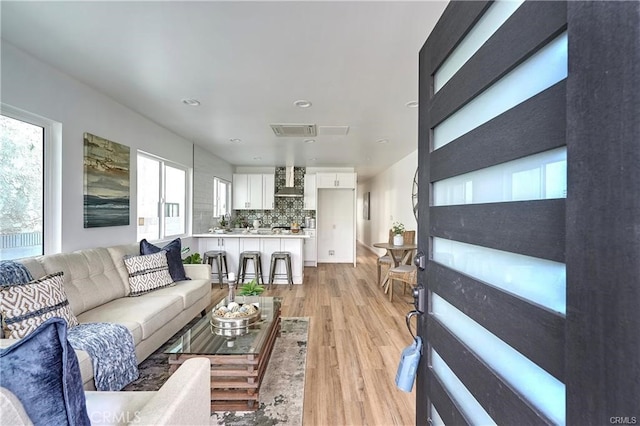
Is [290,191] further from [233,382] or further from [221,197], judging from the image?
[233,382]

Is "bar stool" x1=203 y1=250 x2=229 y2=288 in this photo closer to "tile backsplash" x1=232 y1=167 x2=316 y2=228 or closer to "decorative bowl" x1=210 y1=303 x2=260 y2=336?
"tile backsplash" x1=232 y1=167 x2=316 y2=228

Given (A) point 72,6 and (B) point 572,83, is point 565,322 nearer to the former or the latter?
(B) point 572,83

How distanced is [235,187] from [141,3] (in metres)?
5.97

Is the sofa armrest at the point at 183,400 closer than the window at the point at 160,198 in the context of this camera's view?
Yes

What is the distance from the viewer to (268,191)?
7570 millimetres

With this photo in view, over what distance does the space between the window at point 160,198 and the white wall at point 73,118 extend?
0.28 meters

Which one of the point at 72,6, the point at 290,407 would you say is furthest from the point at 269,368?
the point at 72,6

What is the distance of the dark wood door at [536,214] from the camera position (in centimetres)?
45

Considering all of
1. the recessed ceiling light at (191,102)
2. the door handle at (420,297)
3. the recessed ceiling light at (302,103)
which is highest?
the recessed ceiling light at (191,102)

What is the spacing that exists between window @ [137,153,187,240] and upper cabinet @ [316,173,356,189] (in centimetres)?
324

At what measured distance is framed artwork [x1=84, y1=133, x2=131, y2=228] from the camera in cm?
297

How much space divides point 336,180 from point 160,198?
4079mm

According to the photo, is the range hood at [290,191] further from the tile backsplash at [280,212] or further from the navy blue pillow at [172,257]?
the navy blue pillow at [172,257]

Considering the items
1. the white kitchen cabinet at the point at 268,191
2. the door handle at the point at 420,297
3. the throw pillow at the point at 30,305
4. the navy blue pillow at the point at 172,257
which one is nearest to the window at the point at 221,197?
the white kitchen cabinet at the point at 268,191
